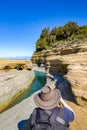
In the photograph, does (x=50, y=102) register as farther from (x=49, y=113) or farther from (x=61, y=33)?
(x=61, y=33)

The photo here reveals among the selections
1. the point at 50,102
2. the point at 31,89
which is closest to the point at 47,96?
the point at 50,102

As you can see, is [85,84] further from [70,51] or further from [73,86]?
[70,51]

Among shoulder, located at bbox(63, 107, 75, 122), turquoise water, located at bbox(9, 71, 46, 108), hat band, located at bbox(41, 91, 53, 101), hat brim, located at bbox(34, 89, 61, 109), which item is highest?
hat band, located at bbox(41, 91, 53, 101)

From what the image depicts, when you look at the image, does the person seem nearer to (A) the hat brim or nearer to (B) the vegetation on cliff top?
(A) the hat brim

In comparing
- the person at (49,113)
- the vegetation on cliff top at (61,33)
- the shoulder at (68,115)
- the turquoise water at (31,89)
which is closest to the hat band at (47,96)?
the person at (49,113)

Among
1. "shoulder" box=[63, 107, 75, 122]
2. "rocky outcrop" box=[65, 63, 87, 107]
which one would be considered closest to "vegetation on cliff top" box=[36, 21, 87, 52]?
"rocky outcrop" box=[65, 63, 87, 107]

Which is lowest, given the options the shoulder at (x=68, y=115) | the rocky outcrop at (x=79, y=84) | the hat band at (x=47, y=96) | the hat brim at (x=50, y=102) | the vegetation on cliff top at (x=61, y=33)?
the rocky outcrop at (x=79, y=84)

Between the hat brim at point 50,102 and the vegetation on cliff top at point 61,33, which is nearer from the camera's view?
the hat brim at point 50,102

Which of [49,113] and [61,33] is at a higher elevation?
[61,33]

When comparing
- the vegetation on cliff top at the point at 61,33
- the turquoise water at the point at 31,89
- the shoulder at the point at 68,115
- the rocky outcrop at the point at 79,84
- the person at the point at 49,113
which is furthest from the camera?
the vegetation on cliff top at the point at 61,33

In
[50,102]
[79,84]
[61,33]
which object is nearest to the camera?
[50,102]

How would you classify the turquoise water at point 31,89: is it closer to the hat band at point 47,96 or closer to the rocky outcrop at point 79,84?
the rocky outcrop at point 79,84

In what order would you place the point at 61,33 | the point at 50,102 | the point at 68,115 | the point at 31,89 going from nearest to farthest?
the point at 50,102, the point at 68,115, the point at 31,89, the point at 61,33

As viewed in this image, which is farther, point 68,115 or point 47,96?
point 68,115
